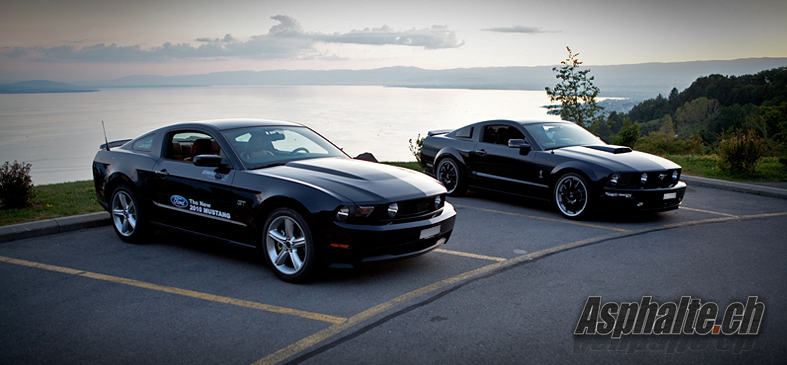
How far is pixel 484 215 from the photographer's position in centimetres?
831

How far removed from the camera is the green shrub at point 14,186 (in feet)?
26.8

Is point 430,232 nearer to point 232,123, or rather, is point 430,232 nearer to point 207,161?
point 207,161

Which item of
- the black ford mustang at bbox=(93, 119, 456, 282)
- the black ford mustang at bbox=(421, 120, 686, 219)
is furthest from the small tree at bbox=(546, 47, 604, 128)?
the black ford mustang at bbox=(93, 119, 456, 282)

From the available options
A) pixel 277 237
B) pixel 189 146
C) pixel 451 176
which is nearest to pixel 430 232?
pixel 277 237

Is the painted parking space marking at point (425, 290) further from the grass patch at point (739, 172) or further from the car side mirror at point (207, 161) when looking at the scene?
the grass patch at point (739, 172)

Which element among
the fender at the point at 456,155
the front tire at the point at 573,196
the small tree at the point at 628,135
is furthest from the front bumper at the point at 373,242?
the small tree at the point at 628,135

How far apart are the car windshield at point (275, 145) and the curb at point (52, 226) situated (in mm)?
3031

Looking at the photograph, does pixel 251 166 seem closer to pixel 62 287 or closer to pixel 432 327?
pixel 62 287

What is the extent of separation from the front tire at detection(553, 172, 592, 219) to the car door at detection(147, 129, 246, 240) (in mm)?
5102

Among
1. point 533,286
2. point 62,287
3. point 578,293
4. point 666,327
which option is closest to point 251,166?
point 62,287

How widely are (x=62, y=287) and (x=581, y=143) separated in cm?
776

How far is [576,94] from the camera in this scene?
19531 millimetres

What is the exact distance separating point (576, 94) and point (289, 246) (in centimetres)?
1698

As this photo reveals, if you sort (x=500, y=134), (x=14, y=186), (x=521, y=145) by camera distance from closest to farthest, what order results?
1. (x=14, y=186)
2. (x=521, y=145)
3. (x=500, y=134)
